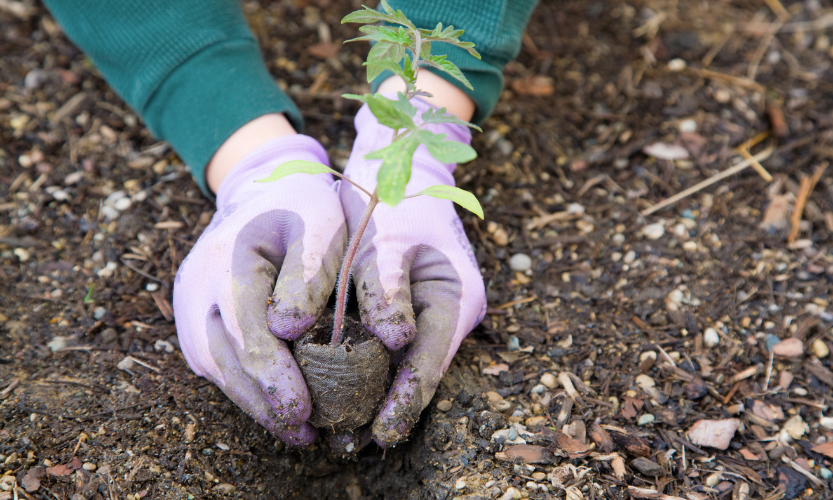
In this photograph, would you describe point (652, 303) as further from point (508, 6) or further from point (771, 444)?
point (508, 6)

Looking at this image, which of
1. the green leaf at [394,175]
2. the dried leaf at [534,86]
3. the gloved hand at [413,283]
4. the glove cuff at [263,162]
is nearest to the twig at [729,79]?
the dried leaf at [534,86]

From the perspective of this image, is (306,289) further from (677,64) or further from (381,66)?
(677,64)

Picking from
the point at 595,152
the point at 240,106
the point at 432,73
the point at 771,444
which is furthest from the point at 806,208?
the point at 240,106

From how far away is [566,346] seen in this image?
196 centimetres

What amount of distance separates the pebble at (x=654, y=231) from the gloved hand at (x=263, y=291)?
3.98ft

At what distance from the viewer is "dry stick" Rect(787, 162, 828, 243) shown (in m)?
2.30

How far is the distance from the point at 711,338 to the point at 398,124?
145 centimetres

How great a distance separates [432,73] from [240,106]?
0.70 metres

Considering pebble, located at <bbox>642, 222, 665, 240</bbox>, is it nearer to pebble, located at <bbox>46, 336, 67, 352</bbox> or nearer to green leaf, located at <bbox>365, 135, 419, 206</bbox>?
green leaf, located at <bbox>365, 135, 419, 206</bbox>

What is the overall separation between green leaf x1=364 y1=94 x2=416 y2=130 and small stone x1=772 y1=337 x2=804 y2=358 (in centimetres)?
159

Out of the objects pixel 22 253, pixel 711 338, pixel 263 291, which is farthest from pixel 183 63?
pixel 711 338

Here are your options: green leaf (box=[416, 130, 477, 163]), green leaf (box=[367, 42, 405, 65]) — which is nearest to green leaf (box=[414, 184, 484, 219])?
green leaf (box=[416, 130, 477, 163])

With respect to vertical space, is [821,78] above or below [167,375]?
above

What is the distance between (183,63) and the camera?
2143 millimetres
